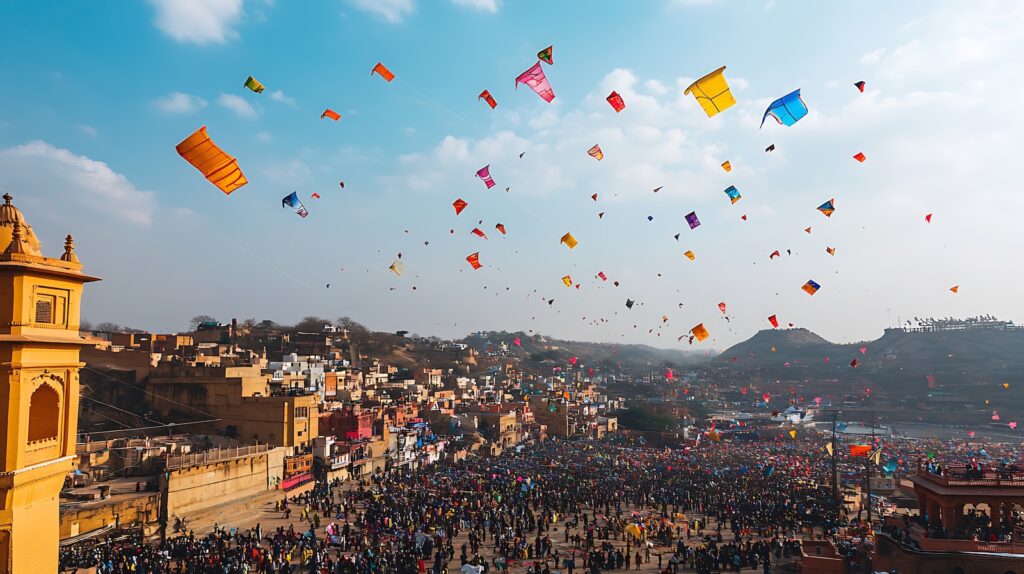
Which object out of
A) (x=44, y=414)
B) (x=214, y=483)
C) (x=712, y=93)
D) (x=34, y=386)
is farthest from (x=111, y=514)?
(x=712, y=93)

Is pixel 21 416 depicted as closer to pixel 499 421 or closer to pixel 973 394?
pixel 499 421

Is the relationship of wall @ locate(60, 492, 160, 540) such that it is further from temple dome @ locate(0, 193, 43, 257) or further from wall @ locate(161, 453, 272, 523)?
temple dome @ locate(0, 193, 43, 257)

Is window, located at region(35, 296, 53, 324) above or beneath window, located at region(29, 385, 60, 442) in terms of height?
above

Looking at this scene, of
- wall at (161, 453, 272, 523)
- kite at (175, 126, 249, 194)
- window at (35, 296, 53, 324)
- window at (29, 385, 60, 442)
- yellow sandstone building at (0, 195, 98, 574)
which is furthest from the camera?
wall at (161, 453, 272, 523)

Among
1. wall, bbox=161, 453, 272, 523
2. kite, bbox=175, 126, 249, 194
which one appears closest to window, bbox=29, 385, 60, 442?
kite, bbox=175, 126, 249, 194

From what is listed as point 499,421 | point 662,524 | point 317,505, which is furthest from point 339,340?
point 662,524

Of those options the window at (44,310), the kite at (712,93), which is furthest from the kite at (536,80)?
the window at (44,310)
